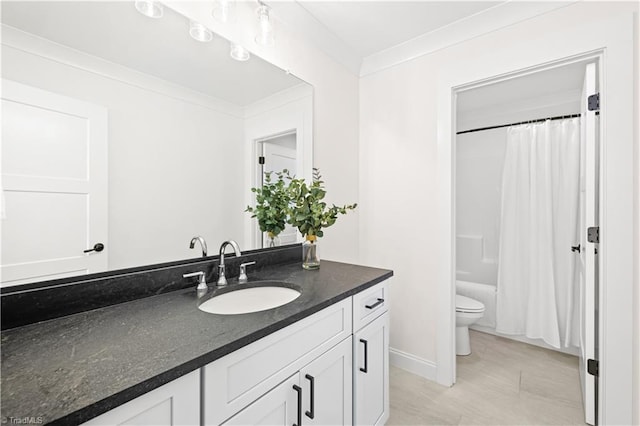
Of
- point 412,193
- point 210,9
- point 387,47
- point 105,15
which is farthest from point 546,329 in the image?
point 105,15

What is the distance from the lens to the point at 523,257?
→ 2637 mm

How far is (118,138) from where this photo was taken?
107 cm

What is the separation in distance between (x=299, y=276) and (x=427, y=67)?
167 cm

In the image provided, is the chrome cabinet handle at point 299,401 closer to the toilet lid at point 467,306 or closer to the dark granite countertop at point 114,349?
the dark granite countertop at point 114,349

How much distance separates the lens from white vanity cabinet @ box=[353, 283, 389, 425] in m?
1.27

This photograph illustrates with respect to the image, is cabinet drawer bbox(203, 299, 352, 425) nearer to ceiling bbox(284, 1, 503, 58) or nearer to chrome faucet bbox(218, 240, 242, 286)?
chrome faucet bbox(218, 240, 242, 286)

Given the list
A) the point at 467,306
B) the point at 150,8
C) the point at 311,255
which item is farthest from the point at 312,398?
the point at 467,306

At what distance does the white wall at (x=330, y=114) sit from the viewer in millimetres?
1623

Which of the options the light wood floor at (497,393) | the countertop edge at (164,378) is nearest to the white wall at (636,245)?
the light wood floor at (497,393)

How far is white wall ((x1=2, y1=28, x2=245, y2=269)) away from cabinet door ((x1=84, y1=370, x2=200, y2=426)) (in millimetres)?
615

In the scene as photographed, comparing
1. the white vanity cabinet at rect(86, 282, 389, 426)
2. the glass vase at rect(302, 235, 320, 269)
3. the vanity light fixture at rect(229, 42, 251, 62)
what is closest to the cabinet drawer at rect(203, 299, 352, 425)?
the white vanity cabinet at rect(86, 282, 389, 426)

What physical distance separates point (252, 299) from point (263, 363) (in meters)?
0.46

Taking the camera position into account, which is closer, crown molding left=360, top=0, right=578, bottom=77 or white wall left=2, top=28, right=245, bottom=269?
white wall left=2, top=28, right=245, bottom=269

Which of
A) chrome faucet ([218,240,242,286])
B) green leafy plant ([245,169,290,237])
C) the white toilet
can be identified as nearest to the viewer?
chrome faucet ([218,240,242,286])
